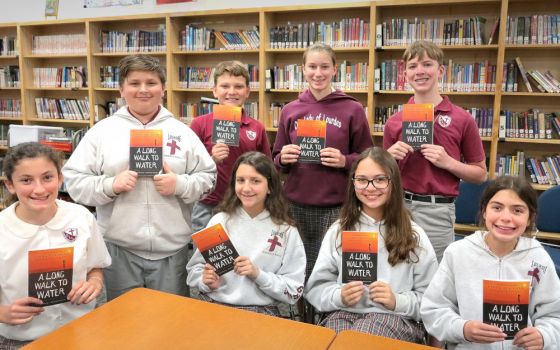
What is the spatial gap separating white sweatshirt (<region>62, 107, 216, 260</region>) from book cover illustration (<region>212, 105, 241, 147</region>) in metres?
0.39

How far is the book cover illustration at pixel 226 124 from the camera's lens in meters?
2.55

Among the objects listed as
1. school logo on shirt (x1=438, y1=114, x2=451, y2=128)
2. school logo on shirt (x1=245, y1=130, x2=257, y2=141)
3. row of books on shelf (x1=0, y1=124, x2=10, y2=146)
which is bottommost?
row of books on shelf (x1=0, y1=124, x2=10, y2=146)

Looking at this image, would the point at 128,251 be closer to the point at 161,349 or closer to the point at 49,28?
the point at 161,349

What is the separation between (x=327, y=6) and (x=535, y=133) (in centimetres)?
237

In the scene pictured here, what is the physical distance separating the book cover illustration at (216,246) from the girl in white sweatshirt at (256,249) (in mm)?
44

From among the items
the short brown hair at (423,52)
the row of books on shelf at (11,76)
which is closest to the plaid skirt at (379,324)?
the short brown hair at (423,52)

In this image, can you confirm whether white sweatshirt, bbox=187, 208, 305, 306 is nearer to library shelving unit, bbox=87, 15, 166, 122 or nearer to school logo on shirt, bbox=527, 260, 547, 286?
school logo on shirt, bbox=527, 260, 547, 286

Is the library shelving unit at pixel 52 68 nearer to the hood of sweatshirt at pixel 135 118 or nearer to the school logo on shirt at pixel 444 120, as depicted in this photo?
the hood of sweatshirt at pixel 135 118

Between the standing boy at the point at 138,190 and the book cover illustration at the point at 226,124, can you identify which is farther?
the book cover illustration at the point at 226,124

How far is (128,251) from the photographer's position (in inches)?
84.0

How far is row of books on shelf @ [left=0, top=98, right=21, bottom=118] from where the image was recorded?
639 centimetres

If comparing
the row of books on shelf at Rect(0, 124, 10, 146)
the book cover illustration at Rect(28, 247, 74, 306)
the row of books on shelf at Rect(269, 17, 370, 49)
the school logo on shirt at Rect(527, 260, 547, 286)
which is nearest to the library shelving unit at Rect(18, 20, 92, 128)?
the row of books on shelf at Rect(0, 124, 10, 146)

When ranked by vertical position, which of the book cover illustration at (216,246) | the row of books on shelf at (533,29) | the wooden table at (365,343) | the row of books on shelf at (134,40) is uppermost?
the row of books on shelf at (134,40)

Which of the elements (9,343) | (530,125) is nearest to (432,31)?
(530,125)
